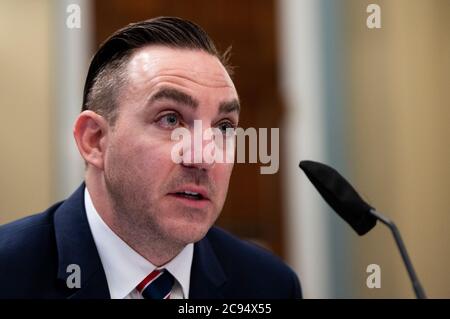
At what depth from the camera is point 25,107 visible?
978mm

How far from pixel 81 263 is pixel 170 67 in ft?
0.87

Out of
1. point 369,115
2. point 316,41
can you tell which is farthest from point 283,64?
point 369,115

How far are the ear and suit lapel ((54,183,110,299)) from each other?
8 cm

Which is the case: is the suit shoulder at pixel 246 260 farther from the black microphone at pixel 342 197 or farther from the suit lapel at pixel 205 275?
the black microphone at pixel 342 197

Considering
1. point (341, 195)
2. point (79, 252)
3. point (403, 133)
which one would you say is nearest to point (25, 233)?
point (79, 252)

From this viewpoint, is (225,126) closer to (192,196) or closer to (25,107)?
(192,196)

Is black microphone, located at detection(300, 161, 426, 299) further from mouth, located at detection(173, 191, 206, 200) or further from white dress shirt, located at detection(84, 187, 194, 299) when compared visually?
white dress shirt, located at detection(84, 187, 194, 299)

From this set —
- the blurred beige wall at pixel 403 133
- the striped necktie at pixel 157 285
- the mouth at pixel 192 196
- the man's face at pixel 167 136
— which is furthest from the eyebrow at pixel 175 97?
the blurred beige wall at pixel 403 133

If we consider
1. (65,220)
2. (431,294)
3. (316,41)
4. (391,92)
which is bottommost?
(431,294)

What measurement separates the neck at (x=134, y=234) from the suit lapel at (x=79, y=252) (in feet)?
0.10

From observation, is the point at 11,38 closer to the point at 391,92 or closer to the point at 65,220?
the point at 65,220
